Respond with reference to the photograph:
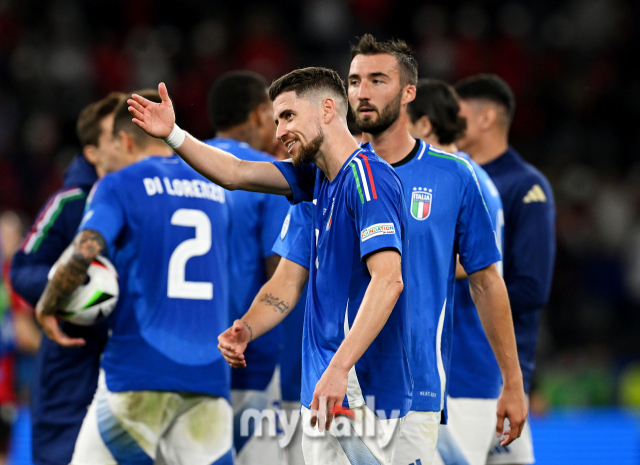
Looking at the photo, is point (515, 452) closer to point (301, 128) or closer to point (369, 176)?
point (369, 176)

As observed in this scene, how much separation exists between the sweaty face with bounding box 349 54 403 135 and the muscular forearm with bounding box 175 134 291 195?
0.70 m

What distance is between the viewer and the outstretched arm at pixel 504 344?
3.93 meters

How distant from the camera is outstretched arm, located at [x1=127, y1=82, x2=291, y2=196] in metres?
3.30

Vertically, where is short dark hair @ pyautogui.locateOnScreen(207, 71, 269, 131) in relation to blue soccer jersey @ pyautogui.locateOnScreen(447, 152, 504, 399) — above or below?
above

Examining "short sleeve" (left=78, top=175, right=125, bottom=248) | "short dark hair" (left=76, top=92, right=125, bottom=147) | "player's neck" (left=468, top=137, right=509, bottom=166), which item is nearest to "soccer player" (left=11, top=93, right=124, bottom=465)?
"short dark hair" (left=76, top=92, right=125, bottom=147)

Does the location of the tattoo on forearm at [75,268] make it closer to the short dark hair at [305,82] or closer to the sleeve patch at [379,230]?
the short dark hair at [305,82]

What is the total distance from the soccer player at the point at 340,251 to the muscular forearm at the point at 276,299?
4cm

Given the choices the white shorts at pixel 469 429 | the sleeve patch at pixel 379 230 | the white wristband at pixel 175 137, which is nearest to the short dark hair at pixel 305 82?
the white wristband at pixel 175 137

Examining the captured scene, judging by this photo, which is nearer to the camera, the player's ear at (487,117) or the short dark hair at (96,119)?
the short dark hair at (96,119)

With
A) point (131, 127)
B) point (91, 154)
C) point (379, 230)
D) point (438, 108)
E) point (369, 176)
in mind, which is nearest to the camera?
point (379, 230)

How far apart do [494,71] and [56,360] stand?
12.0 meters

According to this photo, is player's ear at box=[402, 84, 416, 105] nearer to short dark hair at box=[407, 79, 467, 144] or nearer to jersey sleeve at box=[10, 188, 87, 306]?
short dark hair at box=[407, 79, 467, 144]

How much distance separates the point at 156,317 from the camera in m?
4.46

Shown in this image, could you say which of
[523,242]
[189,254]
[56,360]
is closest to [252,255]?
[189,254]
